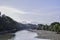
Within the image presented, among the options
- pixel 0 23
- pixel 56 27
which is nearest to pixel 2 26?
pixel 0 23

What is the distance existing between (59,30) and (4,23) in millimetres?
43718

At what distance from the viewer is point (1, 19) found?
120688 mm

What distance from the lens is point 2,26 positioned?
115 m

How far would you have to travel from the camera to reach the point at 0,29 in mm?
111812

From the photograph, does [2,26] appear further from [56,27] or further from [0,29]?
[56,27]

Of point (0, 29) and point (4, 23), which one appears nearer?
point (0, 29)

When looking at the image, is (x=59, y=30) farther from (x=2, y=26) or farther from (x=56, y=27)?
(x=2, y=26)

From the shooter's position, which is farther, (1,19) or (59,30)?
(1,19)

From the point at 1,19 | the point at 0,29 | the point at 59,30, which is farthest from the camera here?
the point at 1,19

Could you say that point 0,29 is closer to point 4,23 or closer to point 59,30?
point 4,23

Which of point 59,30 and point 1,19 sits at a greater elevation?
point 1,19

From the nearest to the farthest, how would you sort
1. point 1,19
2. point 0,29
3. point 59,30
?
1. point 59,30
2. point 0,29
3. point 1,19

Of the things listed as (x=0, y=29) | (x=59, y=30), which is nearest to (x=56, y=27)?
(x=59, y=30)

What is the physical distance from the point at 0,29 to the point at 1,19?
36.7ft
